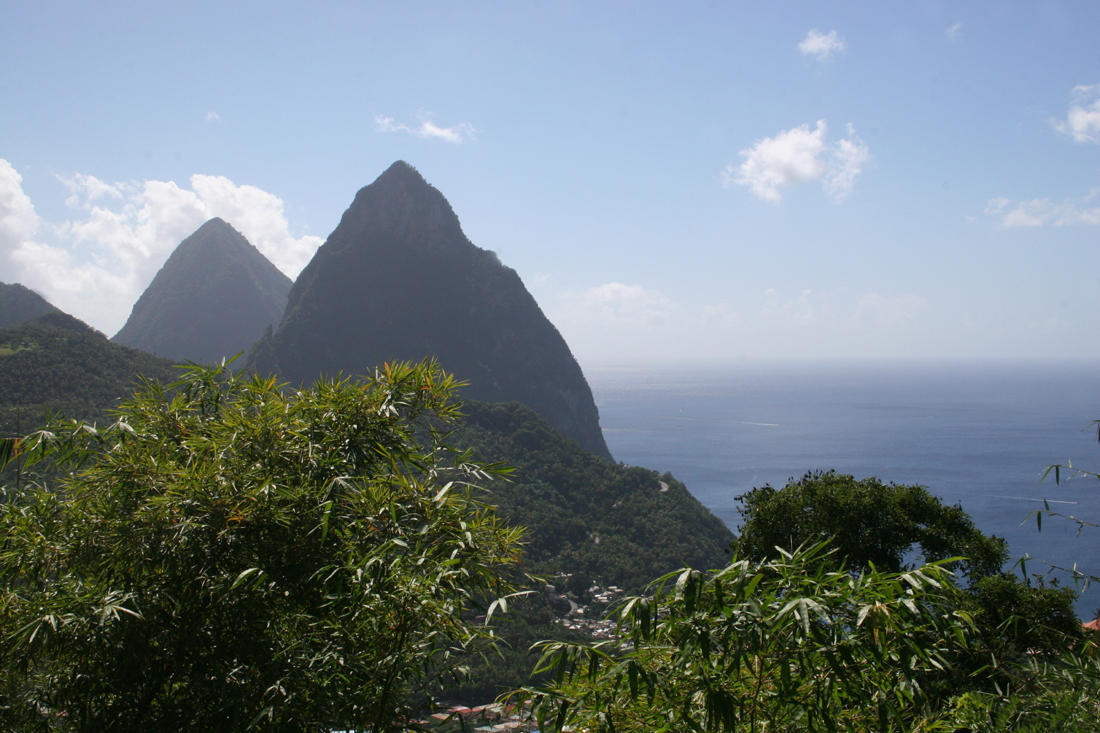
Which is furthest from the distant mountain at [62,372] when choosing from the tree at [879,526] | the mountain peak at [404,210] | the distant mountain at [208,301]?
the distant mountain at [208,301]

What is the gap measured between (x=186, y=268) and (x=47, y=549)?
125 metres

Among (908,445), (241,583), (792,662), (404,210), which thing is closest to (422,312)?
(404,210)

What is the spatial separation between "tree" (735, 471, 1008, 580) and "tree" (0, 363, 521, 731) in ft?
25.3

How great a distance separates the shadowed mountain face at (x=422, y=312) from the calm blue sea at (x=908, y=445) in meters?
15.4

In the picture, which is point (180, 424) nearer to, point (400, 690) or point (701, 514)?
point (400, 690)

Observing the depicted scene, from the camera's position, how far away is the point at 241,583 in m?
2.80

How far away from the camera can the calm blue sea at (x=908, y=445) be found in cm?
4531

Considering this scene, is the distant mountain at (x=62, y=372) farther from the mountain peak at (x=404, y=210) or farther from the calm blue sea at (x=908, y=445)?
the mountain peak at (x=404, y=210)

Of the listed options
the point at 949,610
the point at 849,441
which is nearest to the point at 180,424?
the point at 949,610

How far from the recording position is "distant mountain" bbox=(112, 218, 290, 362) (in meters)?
98.8

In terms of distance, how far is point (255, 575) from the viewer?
9.25 feet

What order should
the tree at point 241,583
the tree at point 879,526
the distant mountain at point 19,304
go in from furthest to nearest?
the distant mountain at point 19,304, the tree at point 879,526, the tree at point 241,583

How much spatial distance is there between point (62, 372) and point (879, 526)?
126ft

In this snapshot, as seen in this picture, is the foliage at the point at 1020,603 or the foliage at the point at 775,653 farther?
the foliage at the point at 1020,603
